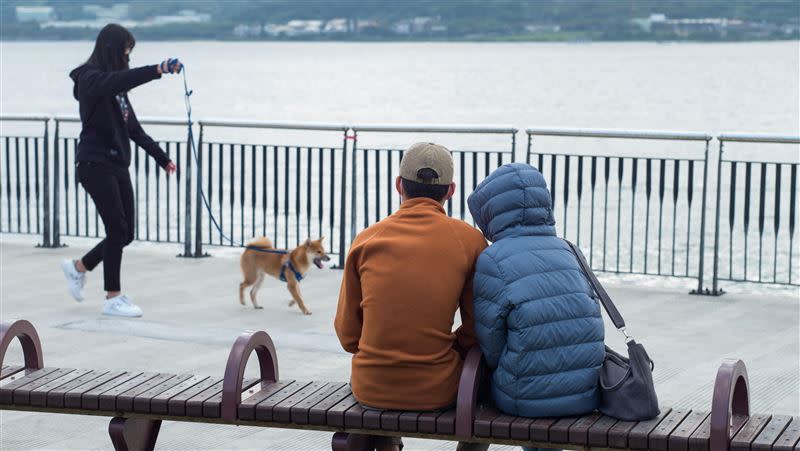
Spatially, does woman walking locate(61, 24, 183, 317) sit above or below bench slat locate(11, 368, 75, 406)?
above

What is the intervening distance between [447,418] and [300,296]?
472 centimetres

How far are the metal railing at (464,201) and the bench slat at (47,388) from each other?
15.3ft

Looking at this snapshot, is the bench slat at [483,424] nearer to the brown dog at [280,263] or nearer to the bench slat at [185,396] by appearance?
the bench slat at [185,396]

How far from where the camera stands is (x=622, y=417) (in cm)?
486

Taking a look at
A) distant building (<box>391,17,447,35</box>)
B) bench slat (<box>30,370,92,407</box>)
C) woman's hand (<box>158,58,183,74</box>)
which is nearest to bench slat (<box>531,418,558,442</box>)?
bench slat (<box>30,370,92,407</box>)

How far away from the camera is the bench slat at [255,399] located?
17.1 ft

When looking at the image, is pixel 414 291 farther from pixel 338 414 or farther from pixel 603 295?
pixel 603 295

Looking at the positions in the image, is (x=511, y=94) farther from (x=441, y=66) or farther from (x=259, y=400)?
(x=259, y=400)

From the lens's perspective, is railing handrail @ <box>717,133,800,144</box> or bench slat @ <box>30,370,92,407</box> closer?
bench slat @ <box>30,370,92,407</box>

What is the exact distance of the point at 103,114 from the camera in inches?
359

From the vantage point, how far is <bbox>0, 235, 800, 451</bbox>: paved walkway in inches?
262

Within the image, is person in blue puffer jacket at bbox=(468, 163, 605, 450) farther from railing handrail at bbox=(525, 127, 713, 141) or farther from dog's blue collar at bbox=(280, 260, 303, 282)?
railing handrail at bbox=(525, 127, 713, 141)

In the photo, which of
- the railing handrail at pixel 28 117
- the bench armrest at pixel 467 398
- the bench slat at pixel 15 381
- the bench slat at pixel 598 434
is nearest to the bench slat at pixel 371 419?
the bench armrest at pixel 467 398

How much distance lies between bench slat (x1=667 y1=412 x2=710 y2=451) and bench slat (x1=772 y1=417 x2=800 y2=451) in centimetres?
29
